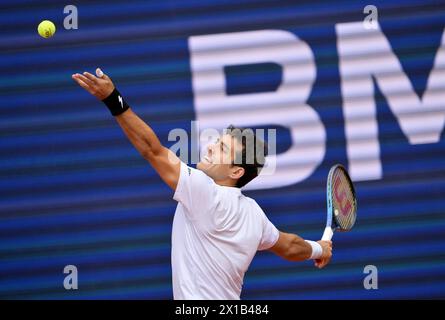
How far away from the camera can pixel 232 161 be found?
5422 mm

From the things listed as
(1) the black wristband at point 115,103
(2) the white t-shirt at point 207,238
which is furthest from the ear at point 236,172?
(1) the black wristband at point 115,103

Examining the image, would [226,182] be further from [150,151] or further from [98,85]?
[98,85]

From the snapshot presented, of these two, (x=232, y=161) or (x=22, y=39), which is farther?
(x=22, y=39)

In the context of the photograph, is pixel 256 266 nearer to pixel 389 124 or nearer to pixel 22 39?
pixel 389 124

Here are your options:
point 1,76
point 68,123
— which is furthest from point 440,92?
point 1,76

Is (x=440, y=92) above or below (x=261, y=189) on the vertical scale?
above

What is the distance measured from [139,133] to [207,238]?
27.2 inches

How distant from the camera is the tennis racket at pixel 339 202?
5922mm

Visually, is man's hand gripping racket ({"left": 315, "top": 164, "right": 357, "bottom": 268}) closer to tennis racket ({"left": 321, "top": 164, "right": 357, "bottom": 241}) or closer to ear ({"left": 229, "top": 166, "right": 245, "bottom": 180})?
tennis racket ({"left": 321, "top": 164, "right": 357, "bottom": 241})

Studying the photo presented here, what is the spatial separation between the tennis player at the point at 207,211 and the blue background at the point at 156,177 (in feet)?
5.85

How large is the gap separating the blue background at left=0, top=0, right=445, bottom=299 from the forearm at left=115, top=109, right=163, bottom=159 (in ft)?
7.16

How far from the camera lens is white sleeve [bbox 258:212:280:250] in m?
5.46

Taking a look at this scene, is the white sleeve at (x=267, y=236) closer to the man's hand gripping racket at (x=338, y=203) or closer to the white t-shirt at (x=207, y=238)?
the white t-shirt at (x=207, y=238)

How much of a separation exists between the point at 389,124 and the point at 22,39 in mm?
2825
